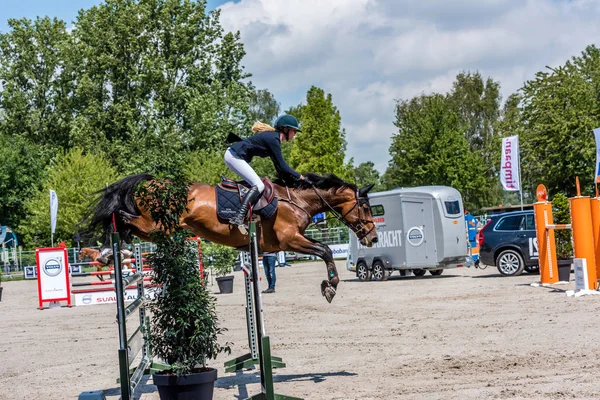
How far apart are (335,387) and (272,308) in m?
A: 8.81

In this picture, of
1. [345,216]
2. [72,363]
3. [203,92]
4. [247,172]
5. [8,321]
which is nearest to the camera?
[247,172]

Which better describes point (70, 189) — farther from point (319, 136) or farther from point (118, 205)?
point (118, 205)

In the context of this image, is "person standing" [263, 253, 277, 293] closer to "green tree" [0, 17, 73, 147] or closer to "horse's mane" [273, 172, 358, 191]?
"horse's mane" [273, 172, 358, 191]

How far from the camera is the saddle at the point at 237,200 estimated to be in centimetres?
812

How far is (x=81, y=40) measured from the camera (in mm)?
51656

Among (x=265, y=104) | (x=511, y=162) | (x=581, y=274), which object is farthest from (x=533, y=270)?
(x=265, y=104)

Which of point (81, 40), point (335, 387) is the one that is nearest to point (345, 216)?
point (335, 387)

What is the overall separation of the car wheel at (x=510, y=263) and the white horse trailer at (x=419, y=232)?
6.67 ft

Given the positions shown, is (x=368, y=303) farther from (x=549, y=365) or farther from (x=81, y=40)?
(x=81, y=40)

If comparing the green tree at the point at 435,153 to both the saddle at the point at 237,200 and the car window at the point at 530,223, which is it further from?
the saddle at the point at 237,200

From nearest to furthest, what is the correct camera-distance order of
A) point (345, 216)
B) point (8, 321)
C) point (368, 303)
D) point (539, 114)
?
1. point (345, 216)
2. point (368, 303)
3. point (8, 321)
4. point (539, 114)

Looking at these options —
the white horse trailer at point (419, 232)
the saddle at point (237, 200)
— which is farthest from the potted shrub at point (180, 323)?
the white horse trailer at point (419, 232)

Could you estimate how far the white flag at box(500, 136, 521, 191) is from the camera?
29359 millimetres

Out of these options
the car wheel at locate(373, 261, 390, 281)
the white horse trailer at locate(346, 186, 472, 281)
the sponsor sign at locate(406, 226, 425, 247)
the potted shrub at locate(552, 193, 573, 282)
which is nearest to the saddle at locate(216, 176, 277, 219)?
the potted shrub at locate(552, 193, 573, 282)
